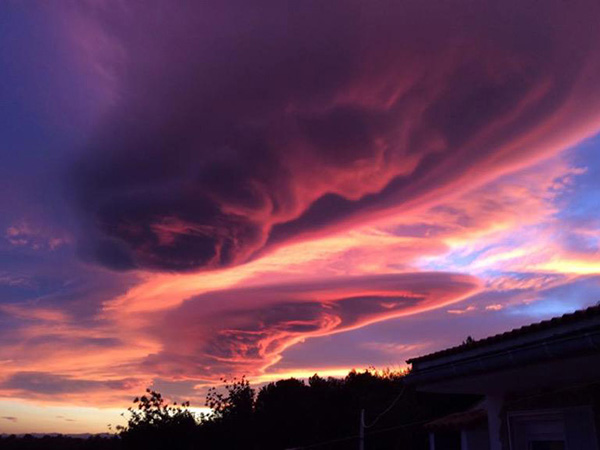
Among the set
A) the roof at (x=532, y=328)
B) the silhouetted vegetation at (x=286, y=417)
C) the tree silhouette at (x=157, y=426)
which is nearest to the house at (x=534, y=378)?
the roof at (x=532, y=328)

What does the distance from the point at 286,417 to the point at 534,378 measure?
1143 inches

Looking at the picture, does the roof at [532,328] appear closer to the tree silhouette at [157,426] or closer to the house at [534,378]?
the house at [534,378]

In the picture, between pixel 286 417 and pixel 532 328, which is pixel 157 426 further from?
pixel 532 328

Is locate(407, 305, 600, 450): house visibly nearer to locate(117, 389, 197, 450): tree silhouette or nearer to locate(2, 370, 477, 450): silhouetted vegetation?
locate(2, 370, 477, 450): silhouetted vegetation

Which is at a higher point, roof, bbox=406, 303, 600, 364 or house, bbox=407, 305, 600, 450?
roof, bbox=406, 303, 600, 364

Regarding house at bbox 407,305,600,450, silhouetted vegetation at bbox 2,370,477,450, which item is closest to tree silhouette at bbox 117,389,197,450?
silhouetted vegetation at bbox 2,370,477,450

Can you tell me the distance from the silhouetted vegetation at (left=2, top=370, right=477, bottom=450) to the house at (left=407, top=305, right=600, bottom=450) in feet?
70.9

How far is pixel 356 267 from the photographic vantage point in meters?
22.3

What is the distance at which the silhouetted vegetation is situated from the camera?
30094 millimetres

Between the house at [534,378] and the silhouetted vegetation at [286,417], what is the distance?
2161 cm

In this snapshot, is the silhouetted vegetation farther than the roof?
Yes

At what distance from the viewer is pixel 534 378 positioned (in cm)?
676

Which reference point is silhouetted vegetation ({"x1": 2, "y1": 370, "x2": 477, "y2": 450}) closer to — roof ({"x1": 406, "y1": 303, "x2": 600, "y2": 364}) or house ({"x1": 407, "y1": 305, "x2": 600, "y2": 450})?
house ({"x1": 407, "y1": 305, "x2": 600, "y2": 450})

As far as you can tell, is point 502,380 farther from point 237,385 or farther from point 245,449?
point 237,385
